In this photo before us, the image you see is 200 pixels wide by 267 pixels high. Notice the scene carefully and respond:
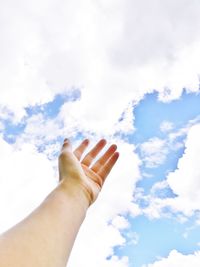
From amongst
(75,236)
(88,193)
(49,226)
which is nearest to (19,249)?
(49,226)

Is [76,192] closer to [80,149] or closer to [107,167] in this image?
[107,167]

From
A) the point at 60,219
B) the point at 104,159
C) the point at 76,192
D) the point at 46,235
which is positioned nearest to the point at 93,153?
the point at 104,159

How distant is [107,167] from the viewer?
12.2 feet

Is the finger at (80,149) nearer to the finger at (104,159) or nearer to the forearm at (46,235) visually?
the finger at (104,159)

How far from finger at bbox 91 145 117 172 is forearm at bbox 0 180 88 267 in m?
0.78

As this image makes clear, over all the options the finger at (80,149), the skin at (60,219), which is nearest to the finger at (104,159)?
the skin at (60,219)

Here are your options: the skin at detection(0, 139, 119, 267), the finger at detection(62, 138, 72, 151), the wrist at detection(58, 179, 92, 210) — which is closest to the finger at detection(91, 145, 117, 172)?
the skin at detection(0, 139, 119, 267)

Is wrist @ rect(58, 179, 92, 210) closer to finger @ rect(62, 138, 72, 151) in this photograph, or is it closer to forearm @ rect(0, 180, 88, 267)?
forearm @ rect(0, 180, 88, 267)

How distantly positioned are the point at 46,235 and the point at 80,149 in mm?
1593

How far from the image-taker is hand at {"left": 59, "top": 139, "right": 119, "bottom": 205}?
125 inches

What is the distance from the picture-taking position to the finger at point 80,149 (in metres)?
3.75

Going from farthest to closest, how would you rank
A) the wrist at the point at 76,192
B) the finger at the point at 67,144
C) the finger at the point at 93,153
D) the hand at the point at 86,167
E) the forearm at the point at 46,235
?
1. the finger at the point at 93,153
2. the finger at the point at 67,144
3. the hand at the point at 86,167
4. the wrist at the point at 76,192
5. the forearm at the point at 46,235

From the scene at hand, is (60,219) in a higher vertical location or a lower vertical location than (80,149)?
lower

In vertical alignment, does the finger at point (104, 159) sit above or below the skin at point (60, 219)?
above
